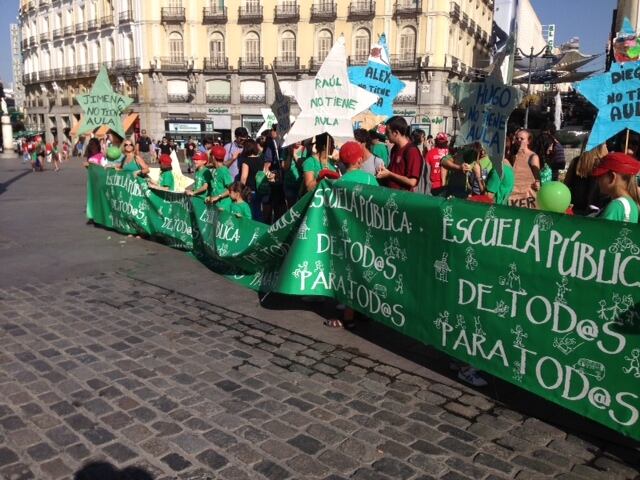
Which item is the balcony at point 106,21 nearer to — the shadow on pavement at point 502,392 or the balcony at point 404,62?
the balcony at point 404,62

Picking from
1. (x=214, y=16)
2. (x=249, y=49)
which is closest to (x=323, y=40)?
(x=249, y=49)

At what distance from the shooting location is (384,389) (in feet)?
12.8

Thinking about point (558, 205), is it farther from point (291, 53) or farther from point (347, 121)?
point (291, 53)

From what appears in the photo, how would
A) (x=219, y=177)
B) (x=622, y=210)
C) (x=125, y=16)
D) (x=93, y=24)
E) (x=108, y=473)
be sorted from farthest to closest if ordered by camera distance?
(x=93, y=24)
(x=125, y=16)
(x=219, y=177)
(x=622, y=210)
(x=108, y=473)

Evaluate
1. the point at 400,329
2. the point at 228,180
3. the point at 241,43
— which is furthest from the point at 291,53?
the point at 400,329

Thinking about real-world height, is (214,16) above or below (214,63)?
above

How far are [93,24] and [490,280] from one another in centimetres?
5581

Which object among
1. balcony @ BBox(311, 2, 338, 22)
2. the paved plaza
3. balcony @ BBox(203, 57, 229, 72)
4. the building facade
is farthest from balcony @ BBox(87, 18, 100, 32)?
the paved plaza

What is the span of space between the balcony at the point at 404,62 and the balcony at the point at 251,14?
1149 cm

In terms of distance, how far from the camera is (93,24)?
5109 cm

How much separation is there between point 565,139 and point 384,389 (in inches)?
636

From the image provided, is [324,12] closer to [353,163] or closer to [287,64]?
[287,64]

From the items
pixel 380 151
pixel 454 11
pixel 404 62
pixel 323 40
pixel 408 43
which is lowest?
pixel 380 151

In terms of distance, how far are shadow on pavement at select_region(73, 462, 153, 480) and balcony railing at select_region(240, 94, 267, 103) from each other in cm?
4372
